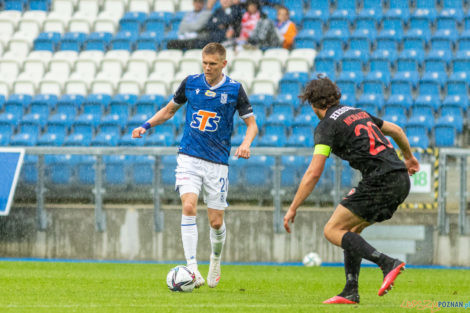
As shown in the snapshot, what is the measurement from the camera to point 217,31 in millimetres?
18125

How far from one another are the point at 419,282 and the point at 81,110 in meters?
9.23

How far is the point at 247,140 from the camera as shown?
823 cm

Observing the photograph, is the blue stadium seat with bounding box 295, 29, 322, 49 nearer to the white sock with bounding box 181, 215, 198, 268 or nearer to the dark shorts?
the white sock with bounding box 181, 215, 198, 268

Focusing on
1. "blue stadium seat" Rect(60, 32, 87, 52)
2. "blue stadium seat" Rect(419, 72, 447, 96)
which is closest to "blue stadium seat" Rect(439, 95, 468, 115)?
"blue stadium seat" Rect(419, 72, 447, 96)

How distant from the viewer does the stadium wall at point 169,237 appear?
1273 centimetres

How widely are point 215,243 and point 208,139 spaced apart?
3.58 ft

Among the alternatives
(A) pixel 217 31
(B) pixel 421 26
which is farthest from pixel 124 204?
(B) pixel 421 26

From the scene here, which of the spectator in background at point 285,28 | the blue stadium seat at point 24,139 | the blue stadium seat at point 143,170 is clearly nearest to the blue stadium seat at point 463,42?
the spectator in background at point 285,28

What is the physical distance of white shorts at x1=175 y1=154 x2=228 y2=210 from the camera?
8383 mm

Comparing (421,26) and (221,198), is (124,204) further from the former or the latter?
(421,26)

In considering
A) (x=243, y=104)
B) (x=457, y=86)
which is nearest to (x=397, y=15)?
(x=457, y=86)

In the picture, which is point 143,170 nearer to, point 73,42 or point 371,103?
point 371,103

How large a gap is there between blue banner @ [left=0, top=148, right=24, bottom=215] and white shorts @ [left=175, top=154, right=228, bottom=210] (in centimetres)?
537

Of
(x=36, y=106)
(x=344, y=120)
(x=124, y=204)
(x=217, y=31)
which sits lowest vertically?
(x=124, y=204)
